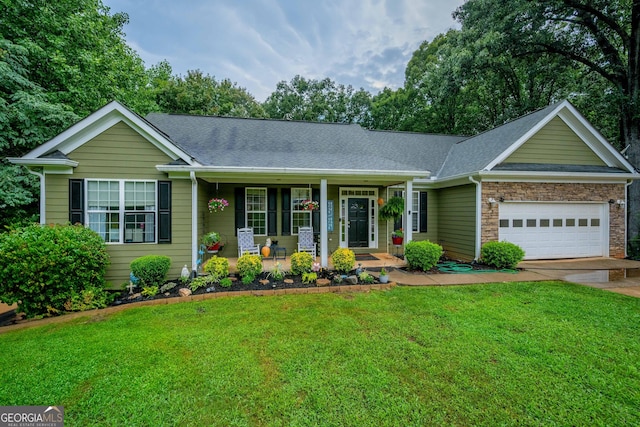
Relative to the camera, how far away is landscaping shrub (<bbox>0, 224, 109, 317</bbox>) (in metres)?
4.18

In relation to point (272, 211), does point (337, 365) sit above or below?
below

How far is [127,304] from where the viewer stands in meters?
4.92

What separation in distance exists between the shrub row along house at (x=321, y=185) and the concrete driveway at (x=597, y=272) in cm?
54

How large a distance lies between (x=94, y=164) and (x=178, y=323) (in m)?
4.36

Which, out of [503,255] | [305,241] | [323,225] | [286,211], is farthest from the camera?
[286,211]

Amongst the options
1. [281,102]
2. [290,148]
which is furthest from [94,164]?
[281,102]

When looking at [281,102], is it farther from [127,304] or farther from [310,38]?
[127,304]

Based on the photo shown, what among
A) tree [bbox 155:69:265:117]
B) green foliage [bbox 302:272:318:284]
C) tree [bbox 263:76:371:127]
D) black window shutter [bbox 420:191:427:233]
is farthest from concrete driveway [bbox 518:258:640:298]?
tree [bbox 155:69:265:117]

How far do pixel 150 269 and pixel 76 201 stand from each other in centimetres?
234

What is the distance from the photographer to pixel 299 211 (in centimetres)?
923

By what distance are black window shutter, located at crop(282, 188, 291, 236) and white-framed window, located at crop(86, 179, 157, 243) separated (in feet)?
12.9

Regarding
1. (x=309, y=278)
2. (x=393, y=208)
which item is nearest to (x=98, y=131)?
(x=309, y=278)

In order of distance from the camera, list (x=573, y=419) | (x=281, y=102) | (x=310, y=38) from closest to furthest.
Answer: (x=573, y=419), (x=310, y=38), (x=281, y=102)

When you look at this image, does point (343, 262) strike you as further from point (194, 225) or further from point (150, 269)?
point (150, 269)
